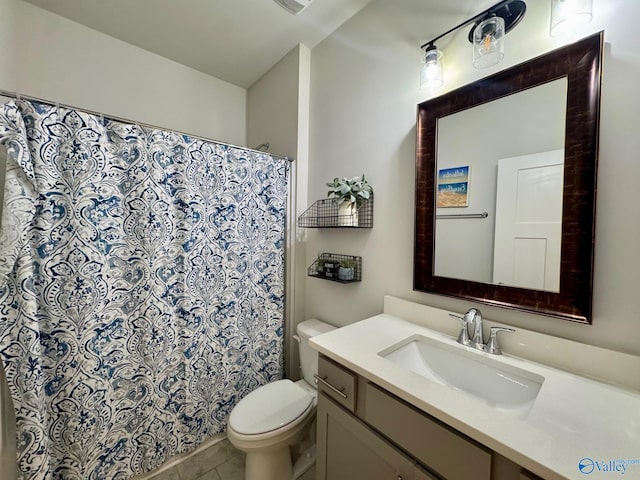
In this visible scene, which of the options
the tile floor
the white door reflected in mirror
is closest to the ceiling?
the white door reflected in mirror

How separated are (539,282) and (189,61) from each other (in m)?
2.61

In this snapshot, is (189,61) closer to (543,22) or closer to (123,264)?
(123,264)

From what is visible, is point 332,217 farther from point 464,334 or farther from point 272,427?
point 272,427

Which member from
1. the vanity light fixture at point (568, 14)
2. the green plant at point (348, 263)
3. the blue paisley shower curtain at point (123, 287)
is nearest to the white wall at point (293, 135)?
the blue paisley shower curtain at point (123, 287)

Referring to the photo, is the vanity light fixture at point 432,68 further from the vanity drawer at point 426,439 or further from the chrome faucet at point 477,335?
the vanity drawer at point 426,439

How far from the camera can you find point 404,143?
4.42ft

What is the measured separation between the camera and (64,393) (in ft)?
3.85

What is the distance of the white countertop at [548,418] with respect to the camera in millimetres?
522

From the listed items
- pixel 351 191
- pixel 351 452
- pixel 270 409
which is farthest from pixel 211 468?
pixel 351 191

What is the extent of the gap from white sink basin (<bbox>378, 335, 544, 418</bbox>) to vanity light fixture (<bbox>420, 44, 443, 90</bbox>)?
1.13m

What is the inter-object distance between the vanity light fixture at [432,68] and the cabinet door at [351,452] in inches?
55.4

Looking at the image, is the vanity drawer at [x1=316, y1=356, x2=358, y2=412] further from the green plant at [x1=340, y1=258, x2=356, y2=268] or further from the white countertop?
the green plant at [x1=340, y1=258, x2=356, y2=268]

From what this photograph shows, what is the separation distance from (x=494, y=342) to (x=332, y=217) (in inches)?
39.9

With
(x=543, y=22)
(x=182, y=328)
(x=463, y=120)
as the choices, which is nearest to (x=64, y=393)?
(x=182, y=328)
